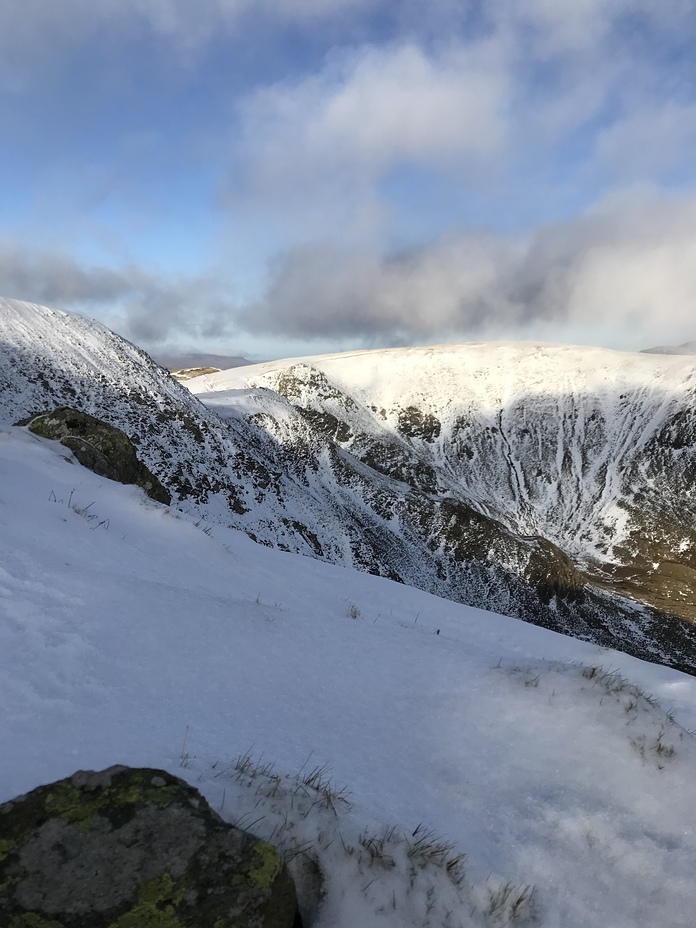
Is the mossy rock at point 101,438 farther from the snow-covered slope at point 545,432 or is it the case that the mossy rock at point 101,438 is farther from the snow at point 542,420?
the snow at point 542,420

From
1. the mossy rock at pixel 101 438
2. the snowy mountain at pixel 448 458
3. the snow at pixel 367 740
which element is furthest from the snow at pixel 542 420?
the snow at pixel 367 740

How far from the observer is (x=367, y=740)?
3.72 meters

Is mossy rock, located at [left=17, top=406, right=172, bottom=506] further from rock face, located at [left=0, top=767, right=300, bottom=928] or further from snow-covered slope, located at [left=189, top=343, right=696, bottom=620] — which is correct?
snow-covered slope, located at [left=189, top=343, right=696, bottom=620]

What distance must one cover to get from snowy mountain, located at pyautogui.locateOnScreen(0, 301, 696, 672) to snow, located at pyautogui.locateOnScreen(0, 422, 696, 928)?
28618 mm

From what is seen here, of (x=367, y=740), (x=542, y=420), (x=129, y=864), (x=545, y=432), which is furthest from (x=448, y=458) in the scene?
(x=129, y=864)

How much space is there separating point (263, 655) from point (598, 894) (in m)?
2.87

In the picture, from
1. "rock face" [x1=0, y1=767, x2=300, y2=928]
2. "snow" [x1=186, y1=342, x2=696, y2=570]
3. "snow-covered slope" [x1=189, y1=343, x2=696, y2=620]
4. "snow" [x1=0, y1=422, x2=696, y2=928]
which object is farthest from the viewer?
"snow" [x1=186, y1=342, x2=696, y2=570]

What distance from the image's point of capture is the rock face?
1914 mm

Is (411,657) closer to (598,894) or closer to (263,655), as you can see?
(263,655)

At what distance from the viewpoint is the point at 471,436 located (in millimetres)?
119625

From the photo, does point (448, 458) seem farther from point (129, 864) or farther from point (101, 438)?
point (129, 864)

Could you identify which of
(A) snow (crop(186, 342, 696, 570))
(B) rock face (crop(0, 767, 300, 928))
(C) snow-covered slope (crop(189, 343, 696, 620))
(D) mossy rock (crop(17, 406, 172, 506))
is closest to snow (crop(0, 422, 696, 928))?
(B) rock face (crop(0, 767, 300, 928))

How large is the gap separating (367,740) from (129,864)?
198 centimetres

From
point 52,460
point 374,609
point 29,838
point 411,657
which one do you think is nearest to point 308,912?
point 29,838
